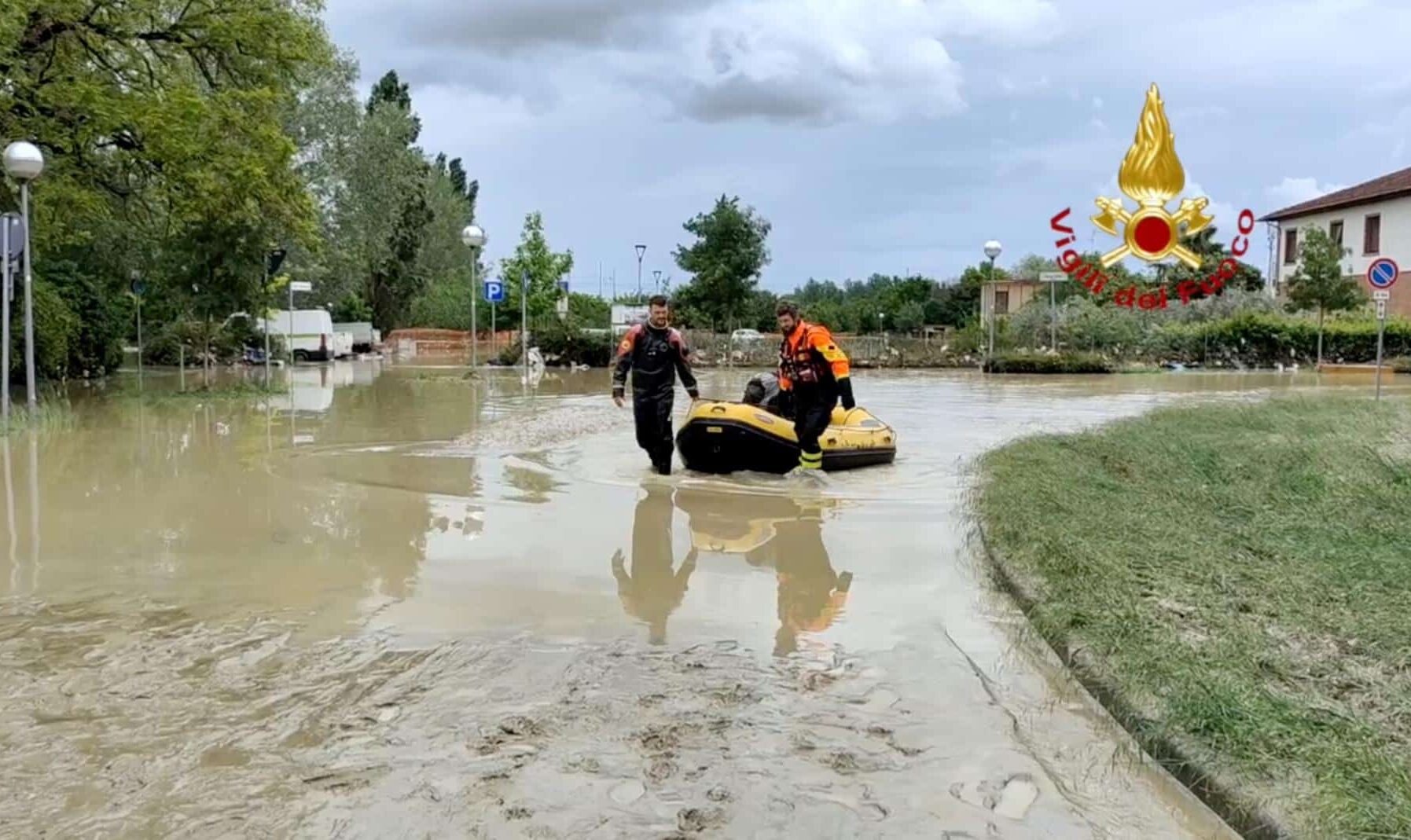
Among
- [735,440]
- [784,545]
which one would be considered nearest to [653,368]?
[735,440]

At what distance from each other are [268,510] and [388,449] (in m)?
4.45

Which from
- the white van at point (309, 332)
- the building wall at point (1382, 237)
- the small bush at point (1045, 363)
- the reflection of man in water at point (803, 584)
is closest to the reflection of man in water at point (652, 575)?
the reflection of man in water at point (803, 584)

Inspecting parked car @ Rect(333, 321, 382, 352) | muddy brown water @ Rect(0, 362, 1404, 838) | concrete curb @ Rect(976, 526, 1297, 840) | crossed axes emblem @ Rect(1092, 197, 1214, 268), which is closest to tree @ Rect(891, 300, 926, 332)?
parked car @ Rect(333, 321, 382, 352)

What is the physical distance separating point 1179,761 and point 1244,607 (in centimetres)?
187

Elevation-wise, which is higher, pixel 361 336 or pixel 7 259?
pixel 7 259

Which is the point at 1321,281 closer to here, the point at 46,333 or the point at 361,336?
the point at 361,336

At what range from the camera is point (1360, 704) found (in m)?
4.27

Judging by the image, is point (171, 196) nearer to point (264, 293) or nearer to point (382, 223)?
point (264, 293)

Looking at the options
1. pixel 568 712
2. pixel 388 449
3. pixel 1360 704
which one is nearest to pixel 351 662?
pixel 568 712

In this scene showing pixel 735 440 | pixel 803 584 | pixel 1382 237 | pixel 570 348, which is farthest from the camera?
pixel 1382 237

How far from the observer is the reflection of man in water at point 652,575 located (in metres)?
6.30

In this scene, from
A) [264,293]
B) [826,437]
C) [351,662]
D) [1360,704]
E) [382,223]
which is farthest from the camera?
[382,223]

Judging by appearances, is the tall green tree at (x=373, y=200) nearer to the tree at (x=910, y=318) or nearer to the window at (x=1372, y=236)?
the tree at (x=910, y=318)

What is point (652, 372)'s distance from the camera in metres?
11.6
